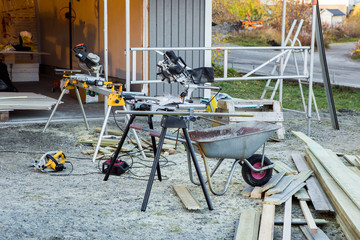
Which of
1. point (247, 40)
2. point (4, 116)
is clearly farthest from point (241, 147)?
point (247, 40)

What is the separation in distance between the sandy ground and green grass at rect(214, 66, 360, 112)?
5531 mm

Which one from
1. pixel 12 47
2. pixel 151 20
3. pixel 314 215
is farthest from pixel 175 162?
pixel 12 47

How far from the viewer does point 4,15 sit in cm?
1556

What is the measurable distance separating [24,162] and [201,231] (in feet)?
10.2

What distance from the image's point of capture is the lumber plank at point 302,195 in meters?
5.41

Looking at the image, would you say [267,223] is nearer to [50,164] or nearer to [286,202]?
[286,202]

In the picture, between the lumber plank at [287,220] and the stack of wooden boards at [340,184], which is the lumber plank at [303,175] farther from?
the lumber plank at [287,220]

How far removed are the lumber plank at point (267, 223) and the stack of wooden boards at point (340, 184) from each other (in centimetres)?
60

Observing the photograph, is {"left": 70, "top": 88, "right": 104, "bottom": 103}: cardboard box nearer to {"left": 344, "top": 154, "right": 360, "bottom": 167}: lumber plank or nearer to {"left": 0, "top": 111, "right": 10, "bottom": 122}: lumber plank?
{"left": 0, "top": 111, "right": 10, "bottom": 122}: lumber plank

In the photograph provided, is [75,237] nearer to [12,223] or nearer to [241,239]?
[12,223]

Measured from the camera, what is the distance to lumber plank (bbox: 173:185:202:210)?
16.8ft

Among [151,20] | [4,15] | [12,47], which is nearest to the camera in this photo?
[151,20]

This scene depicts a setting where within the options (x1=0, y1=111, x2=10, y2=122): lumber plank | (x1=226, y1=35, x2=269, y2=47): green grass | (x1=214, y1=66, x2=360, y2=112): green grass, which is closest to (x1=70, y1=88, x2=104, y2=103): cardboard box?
(x1=0, y1=111, x2=10, y2=122): lumber plank

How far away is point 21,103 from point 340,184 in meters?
5.37
